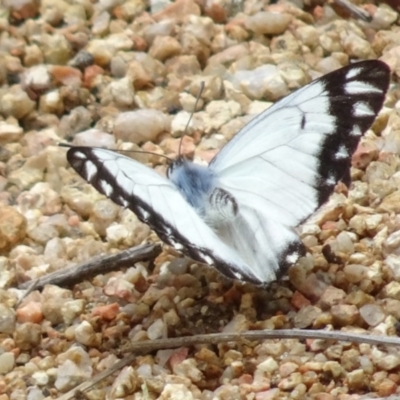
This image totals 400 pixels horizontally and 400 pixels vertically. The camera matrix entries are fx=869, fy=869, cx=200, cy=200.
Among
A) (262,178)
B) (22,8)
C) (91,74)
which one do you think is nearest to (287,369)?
(262,178)

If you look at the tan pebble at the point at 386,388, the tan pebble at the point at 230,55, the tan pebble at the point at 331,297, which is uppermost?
the tan pebble at the point at 230,55

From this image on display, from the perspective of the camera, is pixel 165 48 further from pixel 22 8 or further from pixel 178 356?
pixel 178 356

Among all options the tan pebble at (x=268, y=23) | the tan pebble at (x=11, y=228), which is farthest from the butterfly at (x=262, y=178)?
the tan pebble at (x=268, y=23)

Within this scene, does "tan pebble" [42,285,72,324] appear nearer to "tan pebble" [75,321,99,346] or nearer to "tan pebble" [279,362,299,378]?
"tan pebble" [75,321,99,346]

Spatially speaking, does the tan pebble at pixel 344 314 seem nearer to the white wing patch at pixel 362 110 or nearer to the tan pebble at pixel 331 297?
the tan pebble at pixel 331 297

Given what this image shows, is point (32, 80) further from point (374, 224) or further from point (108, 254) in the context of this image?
point (374, 224)
